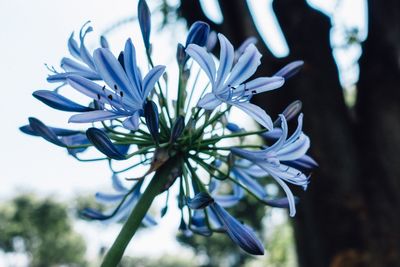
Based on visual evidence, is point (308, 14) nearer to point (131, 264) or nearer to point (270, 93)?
point (270, 93)

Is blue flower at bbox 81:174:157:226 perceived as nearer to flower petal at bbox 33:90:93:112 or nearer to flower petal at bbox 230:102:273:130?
flower petal at bbox 33:90:93:112

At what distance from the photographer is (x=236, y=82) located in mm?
1485

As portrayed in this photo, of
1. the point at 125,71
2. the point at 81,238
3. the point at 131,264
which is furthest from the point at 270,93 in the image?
the point at 131,264

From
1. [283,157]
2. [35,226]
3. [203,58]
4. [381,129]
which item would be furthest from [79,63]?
[35,226]

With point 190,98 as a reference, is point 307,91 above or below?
above

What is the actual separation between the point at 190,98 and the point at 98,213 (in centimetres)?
54

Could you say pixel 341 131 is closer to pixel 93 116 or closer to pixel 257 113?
pixel 257 113

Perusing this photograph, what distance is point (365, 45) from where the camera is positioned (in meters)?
4.38

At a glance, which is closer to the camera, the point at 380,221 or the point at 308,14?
the point at 380,221

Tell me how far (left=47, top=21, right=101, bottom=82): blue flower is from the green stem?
1.32 feet

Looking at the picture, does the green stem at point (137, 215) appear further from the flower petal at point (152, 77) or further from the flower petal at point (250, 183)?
the flower petal at point (250, 183)

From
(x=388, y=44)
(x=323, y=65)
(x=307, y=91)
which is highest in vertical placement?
(x=388, y=44)

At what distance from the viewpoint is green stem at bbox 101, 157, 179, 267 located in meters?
1.32

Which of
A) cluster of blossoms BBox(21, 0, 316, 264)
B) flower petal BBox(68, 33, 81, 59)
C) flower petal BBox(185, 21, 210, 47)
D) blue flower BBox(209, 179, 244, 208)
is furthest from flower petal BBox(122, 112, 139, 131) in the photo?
blue flower BBox(209, 179, 244, 208)
